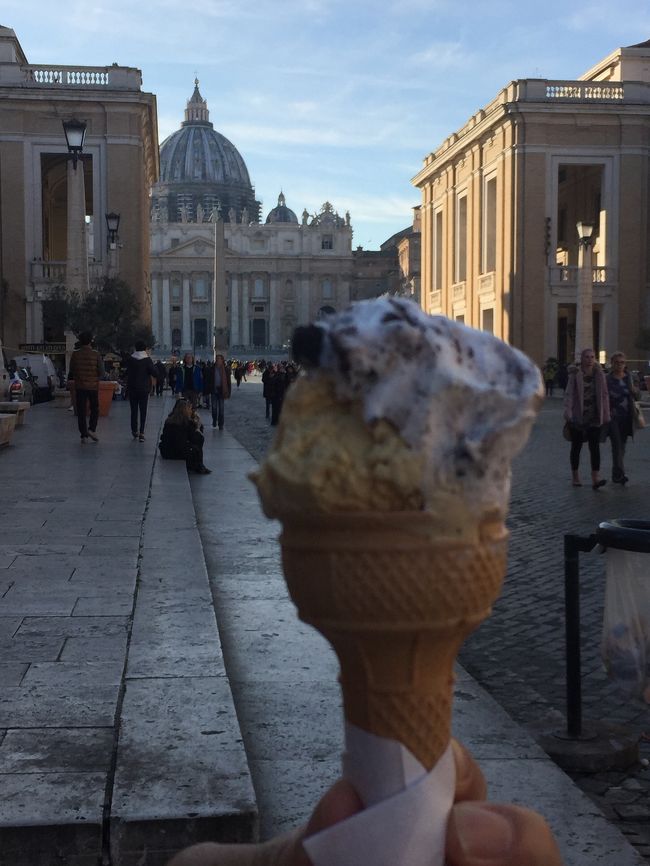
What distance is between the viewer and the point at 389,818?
1.64 m

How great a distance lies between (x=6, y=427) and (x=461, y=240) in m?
38.5

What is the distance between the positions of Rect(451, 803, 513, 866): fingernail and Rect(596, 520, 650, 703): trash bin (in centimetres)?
197

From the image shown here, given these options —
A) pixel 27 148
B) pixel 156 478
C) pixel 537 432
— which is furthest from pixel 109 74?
pixel 156 478

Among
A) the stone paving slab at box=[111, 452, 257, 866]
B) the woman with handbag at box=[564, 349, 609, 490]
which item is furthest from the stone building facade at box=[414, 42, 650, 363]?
the stone paving slab at box=[111, 452, 257, 866]

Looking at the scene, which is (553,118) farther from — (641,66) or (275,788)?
(275,788)

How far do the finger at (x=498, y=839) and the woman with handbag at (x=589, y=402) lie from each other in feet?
31.5

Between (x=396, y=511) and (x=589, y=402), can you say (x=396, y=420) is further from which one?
(x=589, y=402)

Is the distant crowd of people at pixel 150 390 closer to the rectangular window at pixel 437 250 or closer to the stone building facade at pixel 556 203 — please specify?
the stone building facade at pixel 556 203

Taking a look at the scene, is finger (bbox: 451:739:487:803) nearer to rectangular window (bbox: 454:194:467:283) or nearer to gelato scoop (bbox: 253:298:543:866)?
gelato scoop (bbox: 253:298:543:866)

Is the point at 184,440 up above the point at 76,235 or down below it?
below

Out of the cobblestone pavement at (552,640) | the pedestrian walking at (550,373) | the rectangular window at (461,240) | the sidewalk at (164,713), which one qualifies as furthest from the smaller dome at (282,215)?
the sidewalk at (164,713)

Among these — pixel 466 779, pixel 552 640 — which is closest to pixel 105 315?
pixel 552 640

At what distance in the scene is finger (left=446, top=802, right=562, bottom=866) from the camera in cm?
164

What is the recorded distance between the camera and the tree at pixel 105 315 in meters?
29.1
